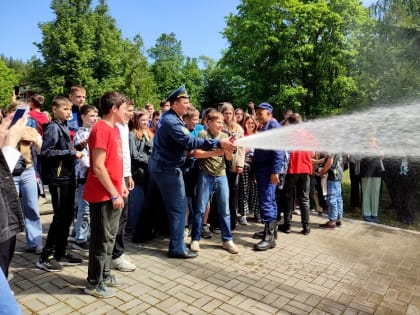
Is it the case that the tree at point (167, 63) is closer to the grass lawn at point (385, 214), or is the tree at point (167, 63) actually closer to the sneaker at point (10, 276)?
the grass lawn at point (385, 214)

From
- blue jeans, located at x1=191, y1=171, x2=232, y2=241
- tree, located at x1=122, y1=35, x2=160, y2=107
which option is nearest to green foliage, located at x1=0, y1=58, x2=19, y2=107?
tree, located at x1=122, y1=35, x2=160, y2=107

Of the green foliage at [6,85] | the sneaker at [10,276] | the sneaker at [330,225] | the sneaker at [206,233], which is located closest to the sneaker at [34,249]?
the sneaker at [10,276]

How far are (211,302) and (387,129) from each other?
4.97 meters

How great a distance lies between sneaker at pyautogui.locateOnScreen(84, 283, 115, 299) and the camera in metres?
3.78

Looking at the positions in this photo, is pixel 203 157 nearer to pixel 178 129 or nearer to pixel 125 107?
pixel 178 129

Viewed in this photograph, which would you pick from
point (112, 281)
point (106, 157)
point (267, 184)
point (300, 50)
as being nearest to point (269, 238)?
point (267, 184)

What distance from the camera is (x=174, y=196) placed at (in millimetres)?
4938

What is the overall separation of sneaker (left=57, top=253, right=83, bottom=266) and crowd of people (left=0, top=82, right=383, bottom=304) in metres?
0.01

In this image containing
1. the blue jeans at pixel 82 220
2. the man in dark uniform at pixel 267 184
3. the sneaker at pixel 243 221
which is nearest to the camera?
the blue jeans at pixel 82 220

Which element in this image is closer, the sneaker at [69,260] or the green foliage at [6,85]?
the sneaker at [69,260]

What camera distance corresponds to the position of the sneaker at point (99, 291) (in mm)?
3781

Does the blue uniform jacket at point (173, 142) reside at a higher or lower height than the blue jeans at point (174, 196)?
higher

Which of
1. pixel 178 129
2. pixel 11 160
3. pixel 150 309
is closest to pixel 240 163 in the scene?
pixel 178 129

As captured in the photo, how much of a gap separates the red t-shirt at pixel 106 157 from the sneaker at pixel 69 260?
1.40 m
